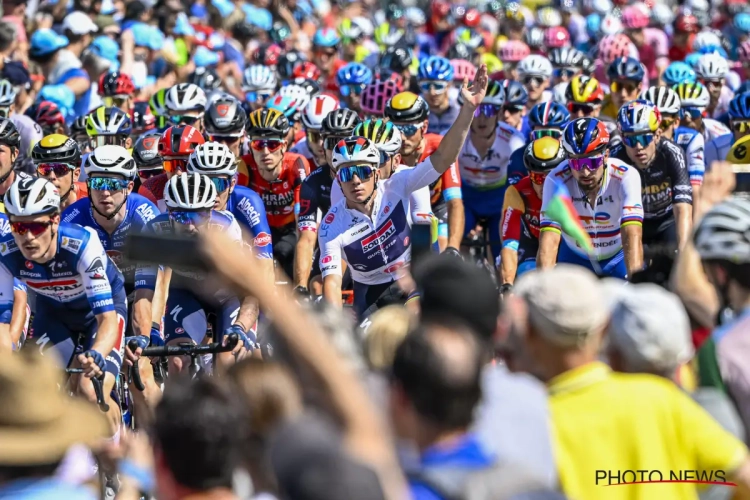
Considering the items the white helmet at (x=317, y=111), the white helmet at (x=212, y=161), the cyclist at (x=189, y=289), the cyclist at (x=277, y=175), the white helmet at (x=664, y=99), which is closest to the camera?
the cyclist at (x=189, y=289)

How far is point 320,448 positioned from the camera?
3.42m

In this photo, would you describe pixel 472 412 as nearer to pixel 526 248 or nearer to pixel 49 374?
pixel 49 374

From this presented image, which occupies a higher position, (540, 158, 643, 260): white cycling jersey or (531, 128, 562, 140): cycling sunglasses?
(540, 158, 643, 260): white cycling jersey

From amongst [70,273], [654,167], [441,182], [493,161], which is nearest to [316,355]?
[70,273]

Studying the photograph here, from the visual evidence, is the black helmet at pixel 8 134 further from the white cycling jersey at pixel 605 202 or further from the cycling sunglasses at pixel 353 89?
the cycling sunglasses at pixel 353 89

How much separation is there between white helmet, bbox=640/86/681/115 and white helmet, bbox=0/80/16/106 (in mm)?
6623

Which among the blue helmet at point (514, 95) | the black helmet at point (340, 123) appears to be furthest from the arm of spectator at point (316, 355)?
the blue helmet at point (514, 95)

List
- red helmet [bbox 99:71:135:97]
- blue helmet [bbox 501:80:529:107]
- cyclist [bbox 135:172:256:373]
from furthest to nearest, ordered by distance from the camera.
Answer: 1. red helmet [bbox 99:71:135:97]
2. blue helmet [bbox 501:80:529:107]
3. cyclist [bbox 135:172:256:373]

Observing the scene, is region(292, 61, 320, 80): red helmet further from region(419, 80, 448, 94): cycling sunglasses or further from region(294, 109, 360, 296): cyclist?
region(294, 109, 360, 296): cyclist

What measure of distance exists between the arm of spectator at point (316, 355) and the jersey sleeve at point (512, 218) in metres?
8.09

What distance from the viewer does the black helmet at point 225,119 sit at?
13328 mm

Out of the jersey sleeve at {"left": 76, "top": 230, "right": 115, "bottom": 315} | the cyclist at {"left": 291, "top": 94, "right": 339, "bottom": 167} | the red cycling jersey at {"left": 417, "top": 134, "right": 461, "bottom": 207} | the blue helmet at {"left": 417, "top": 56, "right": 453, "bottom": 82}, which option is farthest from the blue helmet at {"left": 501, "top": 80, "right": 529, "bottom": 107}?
the jersey sleeve at {"left": 76, "top": 230, "right": 115, "bottom": 315}

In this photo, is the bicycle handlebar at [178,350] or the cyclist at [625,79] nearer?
the bicycle handlebar at [178,350]

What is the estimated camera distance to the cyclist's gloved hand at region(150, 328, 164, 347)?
32.1 feet
